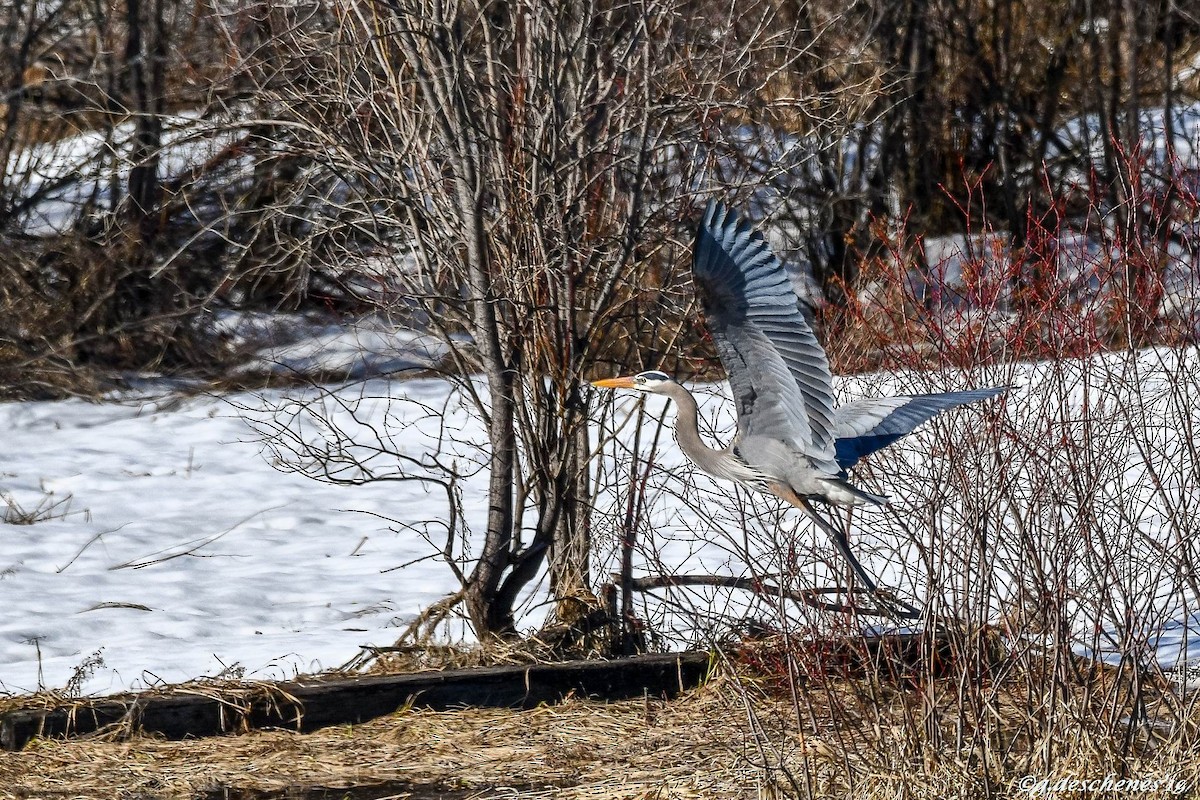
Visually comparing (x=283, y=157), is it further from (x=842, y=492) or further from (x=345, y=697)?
(x=842, y=492)

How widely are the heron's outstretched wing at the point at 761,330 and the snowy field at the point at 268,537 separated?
17.2 inches

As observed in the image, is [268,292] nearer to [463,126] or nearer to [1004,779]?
[463,126]

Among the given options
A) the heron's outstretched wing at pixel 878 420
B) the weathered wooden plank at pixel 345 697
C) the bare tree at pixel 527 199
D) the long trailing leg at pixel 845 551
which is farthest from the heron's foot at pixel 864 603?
the bare tree at pixel 527 199

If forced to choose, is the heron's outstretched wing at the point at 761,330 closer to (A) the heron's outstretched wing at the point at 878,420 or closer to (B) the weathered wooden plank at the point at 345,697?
(A) the heron's outstretched wing at the point at 878,420

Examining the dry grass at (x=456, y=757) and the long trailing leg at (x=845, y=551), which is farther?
the dry grass at (x=456, y=757)

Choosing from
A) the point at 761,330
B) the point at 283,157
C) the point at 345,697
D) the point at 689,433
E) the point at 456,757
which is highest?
the point at 283,157

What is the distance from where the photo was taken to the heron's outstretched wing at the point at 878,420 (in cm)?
357

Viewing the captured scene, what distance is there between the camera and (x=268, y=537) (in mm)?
7477

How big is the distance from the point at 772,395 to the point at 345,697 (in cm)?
184

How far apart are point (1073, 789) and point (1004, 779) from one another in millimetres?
158

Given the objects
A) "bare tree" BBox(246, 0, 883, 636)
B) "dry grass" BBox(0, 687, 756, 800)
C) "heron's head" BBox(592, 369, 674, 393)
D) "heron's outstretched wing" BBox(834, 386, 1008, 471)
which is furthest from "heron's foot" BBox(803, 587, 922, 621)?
"bare tree" BBox(246, 0, 883, 636)

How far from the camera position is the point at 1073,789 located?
329cm

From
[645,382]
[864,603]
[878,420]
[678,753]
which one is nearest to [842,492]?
[878,420]

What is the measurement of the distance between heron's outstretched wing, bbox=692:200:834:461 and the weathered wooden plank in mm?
1436
